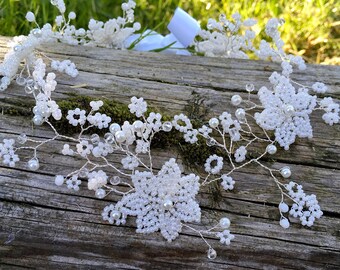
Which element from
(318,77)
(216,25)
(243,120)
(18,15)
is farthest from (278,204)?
(18,15)

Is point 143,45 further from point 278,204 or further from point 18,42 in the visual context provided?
point 278,204

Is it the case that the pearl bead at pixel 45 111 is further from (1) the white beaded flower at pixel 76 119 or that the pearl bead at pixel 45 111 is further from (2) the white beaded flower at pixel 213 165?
(2) the white beaded flower at pixel 213 165

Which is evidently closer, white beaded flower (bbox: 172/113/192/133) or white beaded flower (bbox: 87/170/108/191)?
white beaded flower (bbox: 87/170/108/191)

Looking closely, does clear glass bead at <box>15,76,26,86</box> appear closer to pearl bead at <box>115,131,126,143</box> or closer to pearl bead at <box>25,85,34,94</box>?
pearl bead at <box>25,85,34,94</box>

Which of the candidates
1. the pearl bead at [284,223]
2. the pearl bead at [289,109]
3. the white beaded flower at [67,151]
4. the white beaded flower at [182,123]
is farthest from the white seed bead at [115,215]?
the pearl bead at [289,109]

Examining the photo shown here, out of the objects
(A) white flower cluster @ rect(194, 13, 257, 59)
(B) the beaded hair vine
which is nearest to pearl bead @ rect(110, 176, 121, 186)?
(B) the beaded hair vine

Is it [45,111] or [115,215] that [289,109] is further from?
[45,111]

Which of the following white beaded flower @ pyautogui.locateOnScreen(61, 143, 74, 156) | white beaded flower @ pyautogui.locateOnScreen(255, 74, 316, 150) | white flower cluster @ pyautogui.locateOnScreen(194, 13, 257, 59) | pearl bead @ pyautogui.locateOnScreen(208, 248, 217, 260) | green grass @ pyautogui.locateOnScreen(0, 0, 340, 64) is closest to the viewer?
pearl bead @ pyautogui.locateOnScreen(208, 248, 217, 260)
